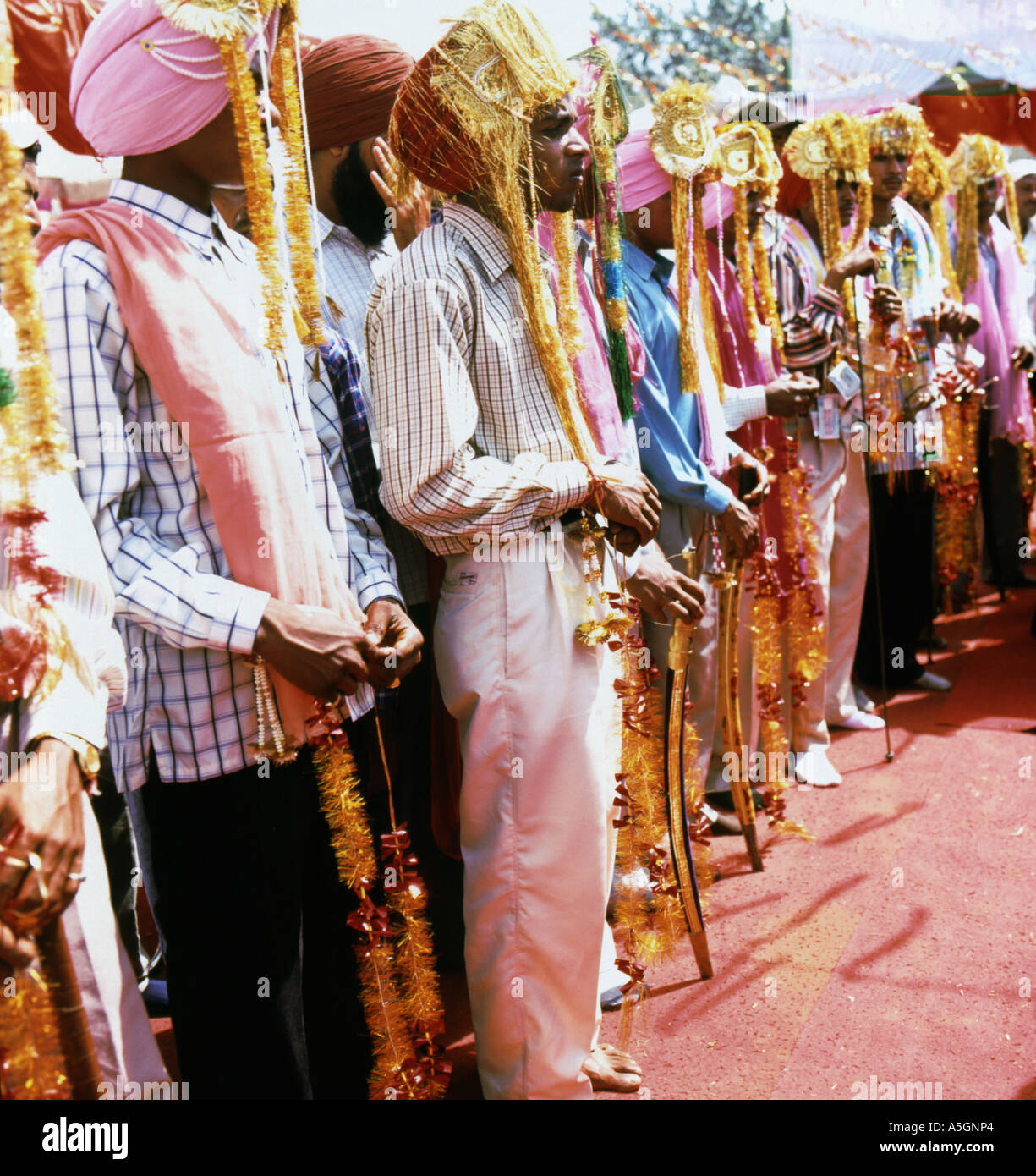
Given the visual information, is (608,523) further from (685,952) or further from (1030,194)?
(1030,194)

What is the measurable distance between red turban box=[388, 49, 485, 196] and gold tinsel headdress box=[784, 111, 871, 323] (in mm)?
3014

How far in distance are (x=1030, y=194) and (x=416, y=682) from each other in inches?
266

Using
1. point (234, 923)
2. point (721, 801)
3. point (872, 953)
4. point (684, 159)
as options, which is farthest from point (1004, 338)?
point (234, 923)

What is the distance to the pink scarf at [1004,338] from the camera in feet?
23.1

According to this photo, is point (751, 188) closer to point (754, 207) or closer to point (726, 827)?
point (754, 207)

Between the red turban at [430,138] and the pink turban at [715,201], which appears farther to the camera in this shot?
the pink turban at [715,201]

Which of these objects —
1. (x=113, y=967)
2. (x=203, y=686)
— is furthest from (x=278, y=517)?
(x=113, y=967)

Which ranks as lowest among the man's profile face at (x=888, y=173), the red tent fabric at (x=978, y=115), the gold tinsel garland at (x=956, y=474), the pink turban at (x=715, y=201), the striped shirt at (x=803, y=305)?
the gold tinsel garland at (x=956, y=474)

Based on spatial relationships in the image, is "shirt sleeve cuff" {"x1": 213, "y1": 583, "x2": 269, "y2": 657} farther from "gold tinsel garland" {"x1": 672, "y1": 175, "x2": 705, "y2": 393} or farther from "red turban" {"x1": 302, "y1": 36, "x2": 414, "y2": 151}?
"gold tinsel garland" {"x1": 672, "y1": 175, "x2": 705, "y2": 393}

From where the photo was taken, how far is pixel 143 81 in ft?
5.98

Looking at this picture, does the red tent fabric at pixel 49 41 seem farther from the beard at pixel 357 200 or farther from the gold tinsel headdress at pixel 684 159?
the gold tinsel headdress at pixel 684 159

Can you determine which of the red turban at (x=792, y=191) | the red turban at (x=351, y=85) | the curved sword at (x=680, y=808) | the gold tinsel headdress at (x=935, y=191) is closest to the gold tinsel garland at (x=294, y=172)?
the red turban at (x=351, y=85)

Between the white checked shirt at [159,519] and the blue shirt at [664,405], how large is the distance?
65.1 inches
